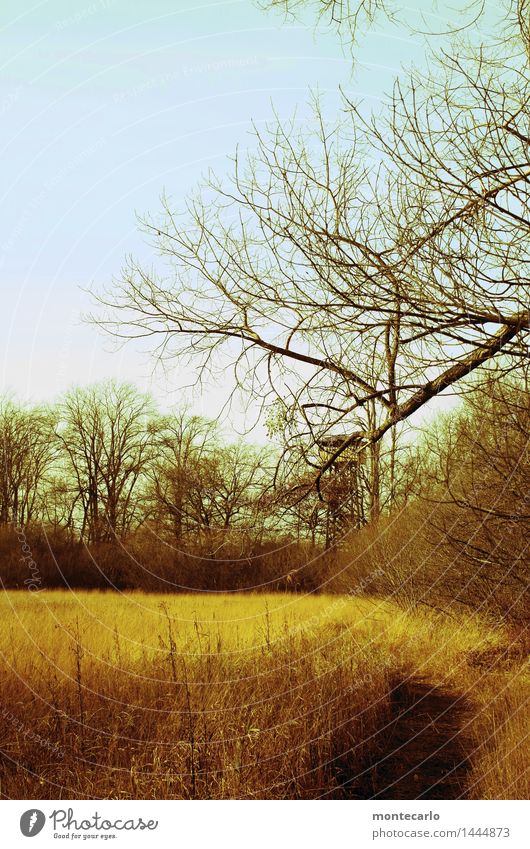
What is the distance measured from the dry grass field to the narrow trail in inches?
0.8

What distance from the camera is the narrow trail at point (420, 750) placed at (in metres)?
5.62

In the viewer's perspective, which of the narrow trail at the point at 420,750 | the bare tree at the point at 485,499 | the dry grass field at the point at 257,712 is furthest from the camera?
the bare tree at the point at 485,499

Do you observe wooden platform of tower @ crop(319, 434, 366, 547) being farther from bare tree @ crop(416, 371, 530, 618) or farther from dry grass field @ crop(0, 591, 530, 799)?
dry grass field @ crop(0, 591, 530, 799)

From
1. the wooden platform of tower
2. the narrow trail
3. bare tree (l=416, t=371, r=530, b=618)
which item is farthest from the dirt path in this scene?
the wooden platform of tower

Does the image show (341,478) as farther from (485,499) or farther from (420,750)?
(485,499)

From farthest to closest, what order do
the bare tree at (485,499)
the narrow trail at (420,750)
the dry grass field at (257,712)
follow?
the bare tree at (485,499)
the narrow trail at (420,750)
the dry grass field at (257,712)

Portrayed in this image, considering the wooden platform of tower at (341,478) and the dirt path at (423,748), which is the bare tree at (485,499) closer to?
the wooden platform of tower at (341,478)

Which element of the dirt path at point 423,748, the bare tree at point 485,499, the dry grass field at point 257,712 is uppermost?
the bare tree at point 485,499

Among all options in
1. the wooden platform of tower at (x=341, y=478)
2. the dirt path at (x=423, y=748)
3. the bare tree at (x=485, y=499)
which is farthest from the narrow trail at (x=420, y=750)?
the wooden platform of tower at (x=341, y=478)

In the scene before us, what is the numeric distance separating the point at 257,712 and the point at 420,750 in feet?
5.37

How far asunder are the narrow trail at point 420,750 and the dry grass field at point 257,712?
20 mm

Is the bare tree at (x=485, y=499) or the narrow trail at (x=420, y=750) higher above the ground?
the bare tree at (x=485, y=499)

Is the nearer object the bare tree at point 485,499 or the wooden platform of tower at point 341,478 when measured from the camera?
the wooden platform of tower at point 341,478

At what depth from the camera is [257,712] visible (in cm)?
604
